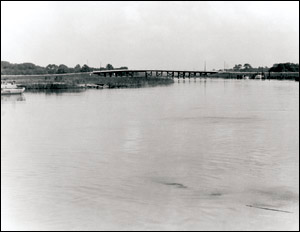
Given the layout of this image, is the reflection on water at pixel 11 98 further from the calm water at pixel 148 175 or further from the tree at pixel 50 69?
the tree at pixel 50 69

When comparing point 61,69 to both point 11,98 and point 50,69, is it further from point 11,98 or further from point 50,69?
point 11,98

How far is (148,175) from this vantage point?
9.37 m

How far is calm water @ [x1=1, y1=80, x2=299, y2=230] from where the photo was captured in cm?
706

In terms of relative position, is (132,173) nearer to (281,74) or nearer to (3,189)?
(3,189)

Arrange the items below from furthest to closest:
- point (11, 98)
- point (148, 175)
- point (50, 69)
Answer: point (50, 69) → point (11, 98) → point (148, 175)

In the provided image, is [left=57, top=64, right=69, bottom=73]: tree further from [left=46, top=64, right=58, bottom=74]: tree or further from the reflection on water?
the reflection on water

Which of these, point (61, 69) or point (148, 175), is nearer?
point (148, 175)

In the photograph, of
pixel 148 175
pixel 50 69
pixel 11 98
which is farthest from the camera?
pixel 50 69

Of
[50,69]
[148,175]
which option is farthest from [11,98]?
[50,69]

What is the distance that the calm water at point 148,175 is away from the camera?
7.06 meters

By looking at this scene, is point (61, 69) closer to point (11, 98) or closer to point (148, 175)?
point (11, 98)

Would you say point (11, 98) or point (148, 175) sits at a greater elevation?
point (11, 98)

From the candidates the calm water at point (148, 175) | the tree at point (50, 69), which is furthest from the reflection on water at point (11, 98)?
the tree at point (50, 69)

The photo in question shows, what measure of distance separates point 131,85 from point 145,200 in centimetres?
4197
